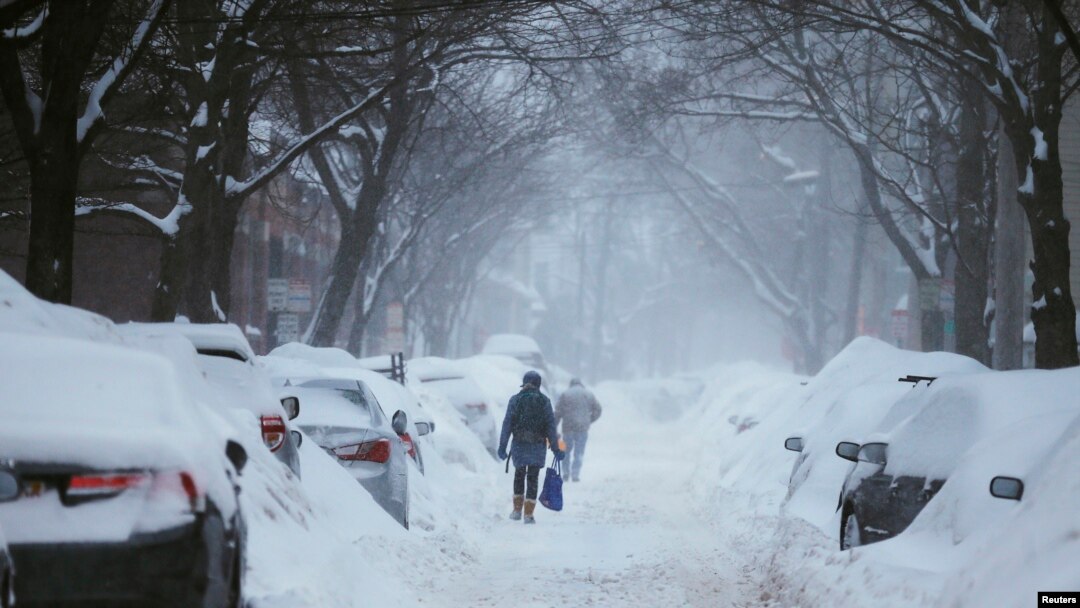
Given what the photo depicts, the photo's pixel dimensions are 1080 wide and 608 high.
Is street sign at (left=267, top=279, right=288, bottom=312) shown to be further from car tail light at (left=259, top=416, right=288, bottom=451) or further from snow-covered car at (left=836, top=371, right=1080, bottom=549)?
snow-covered car at (left=836, top=371, right=1080, bottom=549)

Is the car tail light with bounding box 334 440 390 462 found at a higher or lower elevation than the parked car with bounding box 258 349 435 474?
lower

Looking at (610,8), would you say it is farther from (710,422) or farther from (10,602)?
(710,422)

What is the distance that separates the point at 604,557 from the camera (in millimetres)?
12648

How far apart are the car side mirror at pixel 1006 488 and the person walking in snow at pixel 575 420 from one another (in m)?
17.2

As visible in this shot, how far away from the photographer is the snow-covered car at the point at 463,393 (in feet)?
85.3

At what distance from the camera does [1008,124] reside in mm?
15039

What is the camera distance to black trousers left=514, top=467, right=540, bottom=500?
16.2 m

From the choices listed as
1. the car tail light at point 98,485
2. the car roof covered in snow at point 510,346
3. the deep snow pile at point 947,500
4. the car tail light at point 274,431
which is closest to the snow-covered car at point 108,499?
the car tail light at point 98,485

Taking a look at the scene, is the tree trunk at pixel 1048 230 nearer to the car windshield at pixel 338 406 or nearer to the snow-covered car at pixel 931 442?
the snow-covered car at pixel 931 442

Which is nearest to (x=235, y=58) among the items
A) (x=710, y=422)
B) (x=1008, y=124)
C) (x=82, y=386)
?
(x=1008, y=124)

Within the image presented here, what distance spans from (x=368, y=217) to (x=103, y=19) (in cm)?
1187

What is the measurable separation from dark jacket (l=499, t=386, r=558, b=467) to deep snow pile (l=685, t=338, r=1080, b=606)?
2.16 metres

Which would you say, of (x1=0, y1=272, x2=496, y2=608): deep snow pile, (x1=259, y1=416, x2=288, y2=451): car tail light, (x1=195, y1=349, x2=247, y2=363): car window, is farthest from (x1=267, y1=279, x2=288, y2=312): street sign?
(x1=259, y1=416, x2=288, y2=451): car tail light

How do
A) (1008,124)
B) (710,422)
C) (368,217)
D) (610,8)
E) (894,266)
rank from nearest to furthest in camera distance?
(1008,124), (610,8), (368,217), (710,422), (894,266)
